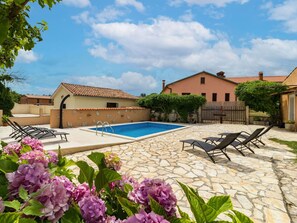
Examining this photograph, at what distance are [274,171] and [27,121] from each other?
1926 cm

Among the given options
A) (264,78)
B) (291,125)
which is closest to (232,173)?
(291,125)

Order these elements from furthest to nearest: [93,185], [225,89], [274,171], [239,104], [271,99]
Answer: [225,89] < [239,104] < [271,99] < [274,171] < [93,185]

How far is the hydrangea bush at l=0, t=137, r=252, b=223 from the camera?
0.92 m

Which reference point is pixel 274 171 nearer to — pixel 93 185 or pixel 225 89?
pixel 93 185

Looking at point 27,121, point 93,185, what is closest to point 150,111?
point 27,121

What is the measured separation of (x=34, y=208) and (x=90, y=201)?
285mm

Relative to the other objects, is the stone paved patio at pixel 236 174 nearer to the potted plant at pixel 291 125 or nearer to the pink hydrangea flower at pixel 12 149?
the pink hydrangea flower at pixel 12 149

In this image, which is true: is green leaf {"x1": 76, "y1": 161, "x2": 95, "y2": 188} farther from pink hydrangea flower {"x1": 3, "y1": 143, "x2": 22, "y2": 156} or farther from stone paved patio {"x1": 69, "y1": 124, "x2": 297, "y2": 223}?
stone paved patio {"x1": 69, "y1": 124, "x2": 297, "y2": 223}

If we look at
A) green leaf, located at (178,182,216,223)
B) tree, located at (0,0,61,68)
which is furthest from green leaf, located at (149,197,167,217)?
tree, located at (0,0,61,68)

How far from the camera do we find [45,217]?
993mm

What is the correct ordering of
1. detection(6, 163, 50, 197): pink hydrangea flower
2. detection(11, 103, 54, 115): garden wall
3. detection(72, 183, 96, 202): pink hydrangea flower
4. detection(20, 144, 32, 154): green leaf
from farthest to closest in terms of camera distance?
detection(11, 103, 54, 115): garden wall
detection(20, 144, 32, 154): green leaf
detection(72, 183, 96, 202): pink hydrangea flower
detection(6, 163, 50, 197): pink hydrangea flower

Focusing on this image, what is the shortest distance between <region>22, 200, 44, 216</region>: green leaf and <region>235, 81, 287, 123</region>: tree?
2275cm

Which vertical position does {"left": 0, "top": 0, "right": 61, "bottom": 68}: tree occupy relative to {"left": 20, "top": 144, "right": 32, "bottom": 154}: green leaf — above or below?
above

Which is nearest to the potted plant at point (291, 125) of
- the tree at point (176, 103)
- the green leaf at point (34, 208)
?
the tree at point (176, 103)
